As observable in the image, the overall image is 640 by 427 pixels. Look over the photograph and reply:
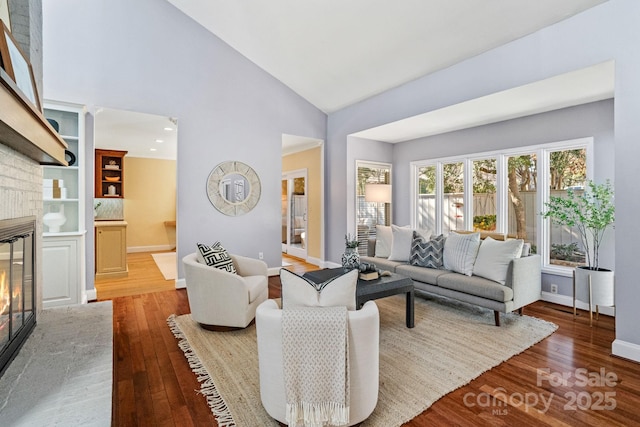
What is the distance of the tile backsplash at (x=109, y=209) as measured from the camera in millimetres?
7445

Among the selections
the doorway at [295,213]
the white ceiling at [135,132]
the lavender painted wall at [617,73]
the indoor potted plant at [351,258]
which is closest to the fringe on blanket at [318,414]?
the indoor potted plant at [351,258]

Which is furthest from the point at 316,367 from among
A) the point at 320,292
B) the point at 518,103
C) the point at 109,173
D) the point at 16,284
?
the point at 109,173

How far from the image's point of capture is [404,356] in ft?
8.85

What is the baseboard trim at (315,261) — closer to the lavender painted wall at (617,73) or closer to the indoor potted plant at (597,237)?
the lavender painted wall at (617,73)

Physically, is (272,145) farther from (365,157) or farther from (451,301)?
(451,301)

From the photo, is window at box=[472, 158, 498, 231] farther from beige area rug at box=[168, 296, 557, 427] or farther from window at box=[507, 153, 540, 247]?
beige area rug at box=[168, 296, 557, 427]

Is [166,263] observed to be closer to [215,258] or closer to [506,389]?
[215,258]

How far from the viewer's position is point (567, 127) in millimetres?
4137

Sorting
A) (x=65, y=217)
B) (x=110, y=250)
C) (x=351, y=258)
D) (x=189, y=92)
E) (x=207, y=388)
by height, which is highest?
(x=189, y=92)

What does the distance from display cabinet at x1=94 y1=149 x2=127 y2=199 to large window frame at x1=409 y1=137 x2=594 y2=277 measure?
605 centimetres

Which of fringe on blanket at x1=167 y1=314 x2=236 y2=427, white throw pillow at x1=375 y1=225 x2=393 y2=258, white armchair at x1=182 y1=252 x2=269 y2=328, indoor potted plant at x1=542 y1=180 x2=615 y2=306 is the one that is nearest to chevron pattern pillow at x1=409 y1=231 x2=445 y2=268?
white throw pillow at x1=375 y1=225 x2=393 y2=258

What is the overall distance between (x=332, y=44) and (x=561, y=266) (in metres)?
4.18

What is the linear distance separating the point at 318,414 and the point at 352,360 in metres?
0.32

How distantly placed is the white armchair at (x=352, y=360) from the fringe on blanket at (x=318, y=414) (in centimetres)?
8
